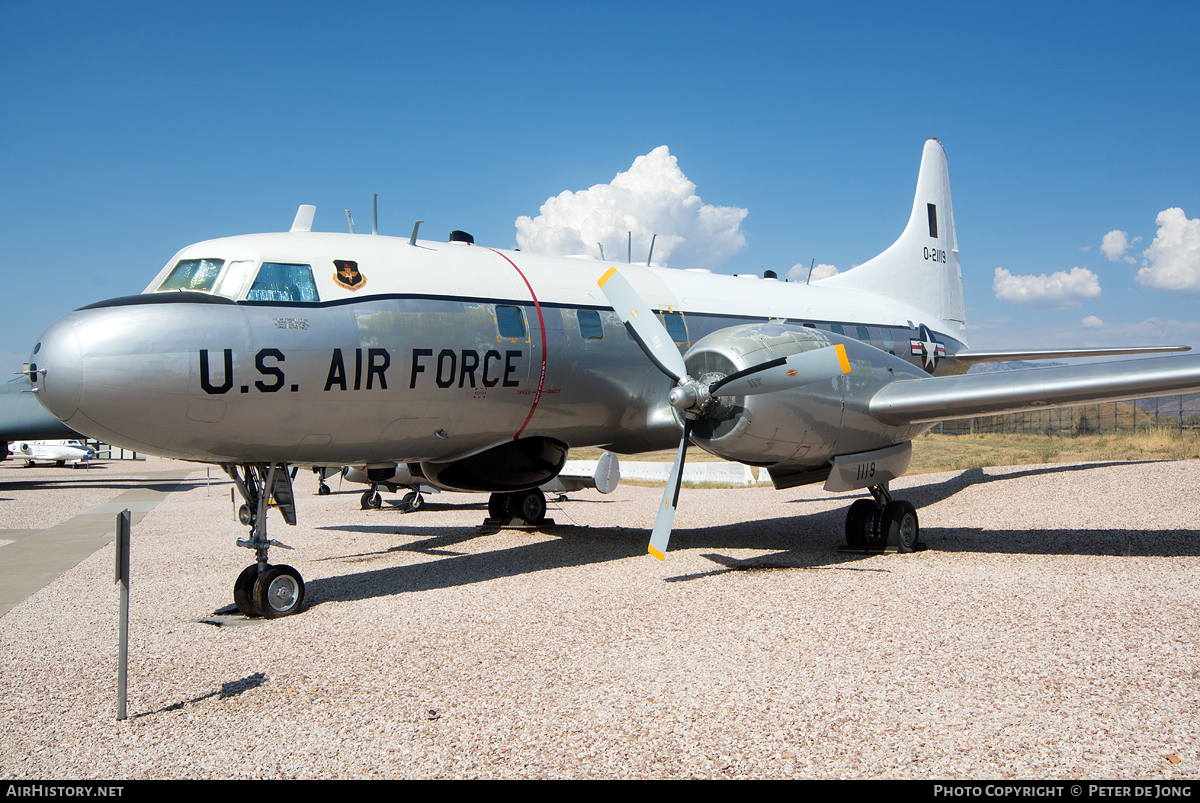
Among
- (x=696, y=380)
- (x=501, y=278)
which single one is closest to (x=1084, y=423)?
(x=696, y=380)

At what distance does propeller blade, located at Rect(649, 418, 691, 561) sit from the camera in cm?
955

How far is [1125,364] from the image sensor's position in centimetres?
975

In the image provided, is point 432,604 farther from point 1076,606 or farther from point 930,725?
point 1076,606

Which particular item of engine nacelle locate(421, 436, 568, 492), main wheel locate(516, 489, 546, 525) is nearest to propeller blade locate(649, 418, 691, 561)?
engine nacelle locate(421, 436, 568, 492)

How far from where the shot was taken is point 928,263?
63.0 ft

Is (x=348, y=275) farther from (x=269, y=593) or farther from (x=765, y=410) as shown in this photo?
(x=765, y=410)

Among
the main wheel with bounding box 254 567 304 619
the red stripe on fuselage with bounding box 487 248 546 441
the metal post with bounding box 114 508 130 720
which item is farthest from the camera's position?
the red stripe on fuselage with bounding box 487 248 546 441

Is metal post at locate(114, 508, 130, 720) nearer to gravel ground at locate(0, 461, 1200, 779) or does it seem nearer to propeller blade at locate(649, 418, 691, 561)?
gravel ground at locate(0, 461, 1200, 779)

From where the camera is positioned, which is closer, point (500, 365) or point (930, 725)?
point (930, 725)

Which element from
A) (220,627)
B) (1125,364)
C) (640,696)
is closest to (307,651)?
(220,627)

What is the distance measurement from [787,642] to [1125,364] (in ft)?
20.8

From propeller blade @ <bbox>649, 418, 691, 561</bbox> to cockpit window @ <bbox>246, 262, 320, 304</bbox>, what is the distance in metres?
4.76

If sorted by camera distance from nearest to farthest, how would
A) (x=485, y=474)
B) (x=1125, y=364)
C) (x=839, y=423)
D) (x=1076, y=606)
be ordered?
(x=1076, y=606) < (x=1125, y=364) < (x=839, y=423) < (x=485, y=474)

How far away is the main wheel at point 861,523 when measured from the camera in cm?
1173
